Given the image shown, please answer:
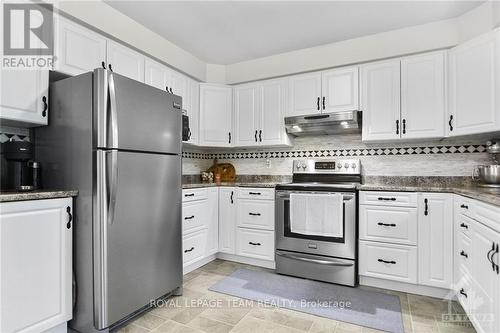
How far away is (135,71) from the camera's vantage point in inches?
101

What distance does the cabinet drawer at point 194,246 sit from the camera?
2725mm

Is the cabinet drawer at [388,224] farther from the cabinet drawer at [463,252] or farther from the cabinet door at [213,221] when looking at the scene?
the cabinet door at [213,221]

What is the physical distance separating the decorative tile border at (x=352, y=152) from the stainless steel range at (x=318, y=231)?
40cm

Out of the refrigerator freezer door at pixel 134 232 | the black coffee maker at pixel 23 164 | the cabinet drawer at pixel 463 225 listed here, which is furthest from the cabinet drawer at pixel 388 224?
the black coffee maker at pixel 23 164

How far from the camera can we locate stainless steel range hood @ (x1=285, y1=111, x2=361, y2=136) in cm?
282

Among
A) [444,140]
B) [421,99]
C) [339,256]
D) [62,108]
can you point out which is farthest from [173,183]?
[444,140]

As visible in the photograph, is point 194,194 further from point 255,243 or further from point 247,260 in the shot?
→ point 247,260

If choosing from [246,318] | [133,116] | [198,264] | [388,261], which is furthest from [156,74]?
[388,261]

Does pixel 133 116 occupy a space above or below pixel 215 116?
below

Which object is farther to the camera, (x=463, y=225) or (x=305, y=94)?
(x=305, y=94)

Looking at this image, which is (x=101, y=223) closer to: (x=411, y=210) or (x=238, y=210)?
(x=238, y=210)

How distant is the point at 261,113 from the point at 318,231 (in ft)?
5.24

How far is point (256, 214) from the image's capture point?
120 inches

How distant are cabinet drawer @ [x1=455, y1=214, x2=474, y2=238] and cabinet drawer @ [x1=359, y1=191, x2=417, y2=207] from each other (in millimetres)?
324
